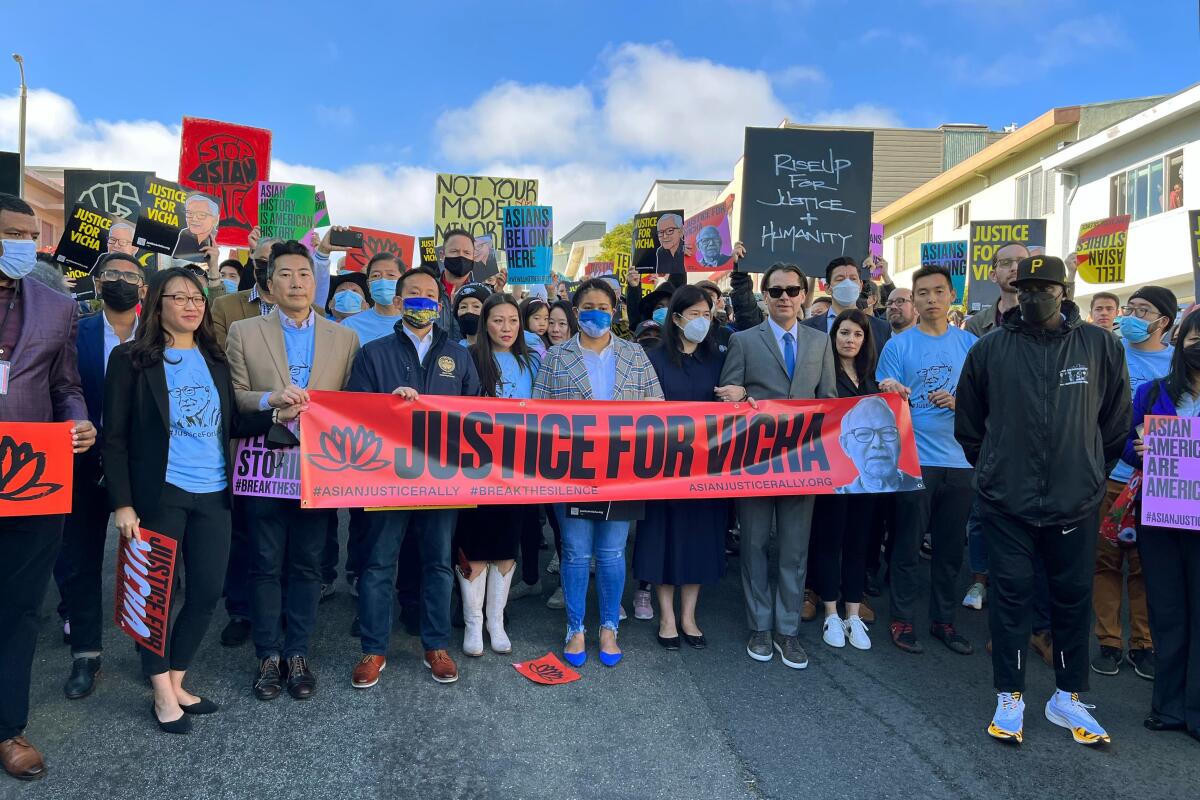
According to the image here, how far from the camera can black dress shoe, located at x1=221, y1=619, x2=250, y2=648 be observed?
15.0ft

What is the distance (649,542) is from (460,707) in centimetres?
151

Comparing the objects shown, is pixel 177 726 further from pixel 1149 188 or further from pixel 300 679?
pixel 1149 188

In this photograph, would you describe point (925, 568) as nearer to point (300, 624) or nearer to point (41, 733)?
point (300, 624)

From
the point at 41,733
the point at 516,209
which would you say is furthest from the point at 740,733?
the point at 516,209

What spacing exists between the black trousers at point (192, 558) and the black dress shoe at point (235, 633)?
0.89 meters

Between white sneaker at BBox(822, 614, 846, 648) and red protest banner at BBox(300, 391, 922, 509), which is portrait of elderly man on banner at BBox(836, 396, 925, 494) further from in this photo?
white sneaker at BBox(822, 614, 846, 648)

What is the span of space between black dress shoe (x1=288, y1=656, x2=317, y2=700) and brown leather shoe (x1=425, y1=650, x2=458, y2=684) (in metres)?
0.60

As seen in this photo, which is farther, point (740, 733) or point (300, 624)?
Answer: point (300, 624)

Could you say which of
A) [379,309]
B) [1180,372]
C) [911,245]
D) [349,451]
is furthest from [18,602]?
[911,245]

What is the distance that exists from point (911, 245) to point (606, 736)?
2871cm

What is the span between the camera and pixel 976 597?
5570 millimetres

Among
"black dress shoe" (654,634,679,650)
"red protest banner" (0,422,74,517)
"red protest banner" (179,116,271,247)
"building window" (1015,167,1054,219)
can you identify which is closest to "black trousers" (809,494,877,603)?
"black dress shoe" (654,634,679,650)

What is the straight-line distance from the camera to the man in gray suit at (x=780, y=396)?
183 inches

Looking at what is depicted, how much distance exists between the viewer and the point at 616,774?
326 centimetres
